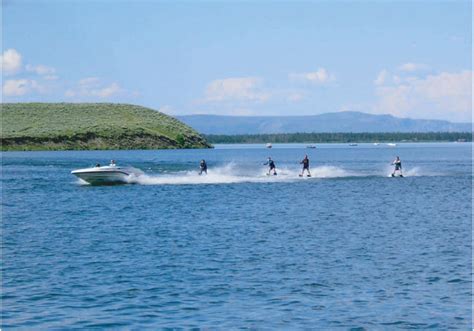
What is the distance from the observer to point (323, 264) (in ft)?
83.5

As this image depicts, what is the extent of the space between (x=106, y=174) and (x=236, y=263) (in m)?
35.6

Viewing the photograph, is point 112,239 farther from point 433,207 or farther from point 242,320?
point 433,207

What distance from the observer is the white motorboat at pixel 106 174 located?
5931cm

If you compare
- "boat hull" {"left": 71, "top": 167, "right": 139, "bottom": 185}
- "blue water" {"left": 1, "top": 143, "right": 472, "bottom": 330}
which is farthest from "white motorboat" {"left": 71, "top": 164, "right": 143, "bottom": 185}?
"blue water" {"left": 1, "top": 143, "right": 472, "bottom": 330}

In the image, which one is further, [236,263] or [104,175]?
[104,175]

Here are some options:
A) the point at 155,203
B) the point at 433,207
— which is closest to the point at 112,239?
the point at 155,203

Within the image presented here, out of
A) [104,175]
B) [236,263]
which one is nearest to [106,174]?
[104,175]

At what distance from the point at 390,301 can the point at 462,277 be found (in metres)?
4.08

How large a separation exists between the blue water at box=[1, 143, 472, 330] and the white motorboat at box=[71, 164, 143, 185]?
7355 millimetres

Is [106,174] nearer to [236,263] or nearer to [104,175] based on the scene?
[104,175]

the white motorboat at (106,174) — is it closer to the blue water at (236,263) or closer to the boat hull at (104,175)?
the boat hull at (104,175)

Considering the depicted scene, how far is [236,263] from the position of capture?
25469mm

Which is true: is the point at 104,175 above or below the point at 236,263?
above

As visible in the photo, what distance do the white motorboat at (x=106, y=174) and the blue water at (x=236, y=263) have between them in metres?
7.35
